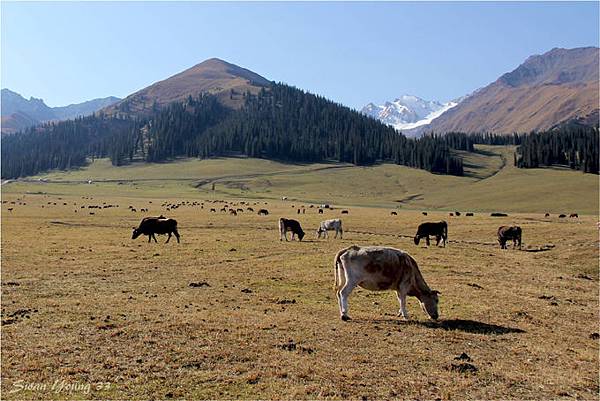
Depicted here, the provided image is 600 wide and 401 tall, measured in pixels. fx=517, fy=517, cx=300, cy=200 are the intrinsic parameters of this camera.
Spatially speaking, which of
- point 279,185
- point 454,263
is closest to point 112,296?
point 454,263

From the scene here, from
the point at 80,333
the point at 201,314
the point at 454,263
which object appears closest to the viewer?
the point at 80,333

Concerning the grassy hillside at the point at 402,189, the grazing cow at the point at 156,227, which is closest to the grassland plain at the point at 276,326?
the grazing cow at the point at 156,227

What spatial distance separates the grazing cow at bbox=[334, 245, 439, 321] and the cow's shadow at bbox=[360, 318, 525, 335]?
1.56 feet

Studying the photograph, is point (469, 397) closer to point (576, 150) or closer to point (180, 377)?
point (180, 377)

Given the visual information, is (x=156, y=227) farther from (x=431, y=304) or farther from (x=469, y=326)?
(x=469, y=326)

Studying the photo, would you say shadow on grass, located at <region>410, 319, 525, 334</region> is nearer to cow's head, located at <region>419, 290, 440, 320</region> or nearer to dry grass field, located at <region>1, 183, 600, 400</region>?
dry grass field, located at <region>1, 183, 600, 400</region>

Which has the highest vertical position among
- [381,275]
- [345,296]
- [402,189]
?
[381,275]

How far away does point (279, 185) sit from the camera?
179 m

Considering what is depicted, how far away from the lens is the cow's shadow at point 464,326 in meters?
16.9

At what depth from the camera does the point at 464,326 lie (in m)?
17.3

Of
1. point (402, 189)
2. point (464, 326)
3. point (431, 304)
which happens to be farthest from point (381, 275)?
point (402, 189)

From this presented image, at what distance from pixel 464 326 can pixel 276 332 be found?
6416 millimetres

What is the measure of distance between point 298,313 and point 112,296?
7.90 m

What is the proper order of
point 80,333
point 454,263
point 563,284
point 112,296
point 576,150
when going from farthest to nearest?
point 576,150, point 454,263, point 563,284, point 112,296, point 80,333
